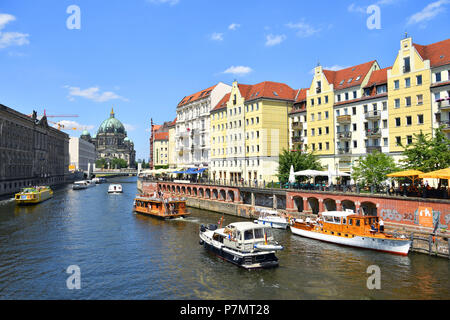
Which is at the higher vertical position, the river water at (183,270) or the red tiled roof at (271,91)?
the red tiled roof at (271,91)

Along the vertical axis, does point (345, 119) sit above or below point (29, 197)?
above

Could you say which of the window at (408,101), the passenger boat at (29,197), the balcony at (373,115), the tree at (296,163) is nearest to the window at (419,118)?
the window at (408,101)

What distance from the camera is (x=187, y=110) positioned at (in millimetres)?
106125

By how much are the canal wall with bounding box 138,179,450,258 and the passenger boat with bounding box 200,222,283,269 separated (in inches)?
569

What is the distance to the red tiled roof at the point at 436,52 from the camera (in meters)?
48.9

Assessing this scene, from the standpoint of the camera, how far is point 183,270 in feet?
101

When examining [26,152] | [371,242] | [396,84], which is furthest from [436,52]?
[26,152]

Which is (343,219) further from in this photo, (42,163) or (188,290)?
(42,163)

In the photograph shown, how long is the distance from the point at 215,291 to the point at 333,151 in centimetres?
4410

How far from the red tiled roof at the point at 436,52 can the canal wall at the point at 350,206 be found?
72.5 ft

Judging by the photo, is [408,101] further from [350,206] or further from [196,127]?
[196,127]

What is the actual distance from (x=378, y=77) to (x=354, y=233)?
106 ft

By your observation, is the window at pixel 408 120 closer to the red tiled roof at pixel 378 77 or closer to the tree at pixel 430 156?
the red tiled roof at pixel 378 77
